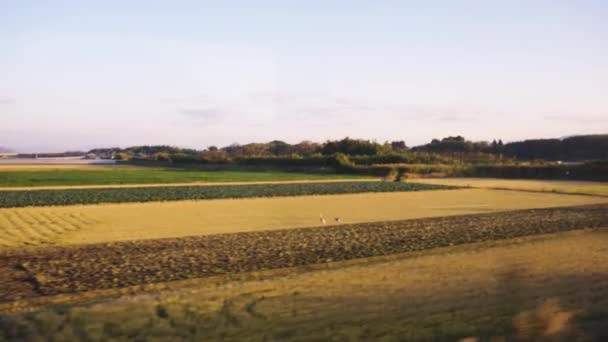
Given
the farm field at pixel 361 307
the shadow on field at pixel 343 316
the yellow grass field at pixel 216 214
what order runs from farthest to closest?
the yellow grass field at pixel 216 214, the farm field at pixel 361 307, the shadow on field at pixel 343 316

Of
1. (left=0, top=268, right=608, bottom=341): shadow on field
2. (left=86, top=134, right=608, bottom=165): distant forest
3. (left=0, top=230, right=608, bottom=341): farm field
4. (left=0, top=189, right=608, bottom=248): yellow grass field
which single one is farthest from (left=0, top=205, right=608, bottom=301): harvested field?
(left=86, top=134, right=608, bottom=165): distant forest

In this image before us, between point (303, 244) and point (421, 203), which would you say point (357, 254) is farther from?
point (421, 203)

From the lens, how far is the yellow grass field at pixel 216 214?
54.3 feet

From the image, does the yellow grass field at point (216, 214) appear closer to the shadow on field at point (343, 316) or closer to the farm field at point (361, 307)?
the farm field at point (361, 307)

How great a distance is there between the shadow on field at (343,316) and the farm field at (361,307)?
0.5 inches

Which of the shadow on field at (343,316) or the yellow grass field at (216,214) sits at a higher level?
the yellow grass field at (216,214)

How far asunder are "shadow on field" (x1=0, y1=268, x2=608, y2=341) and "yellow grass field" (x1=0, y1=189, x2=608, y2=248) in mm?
7362

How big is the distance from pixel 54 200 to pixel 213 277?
752 inches

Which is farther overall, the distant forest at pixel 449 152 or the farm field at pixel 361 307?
the distant forest at pixel 449 152

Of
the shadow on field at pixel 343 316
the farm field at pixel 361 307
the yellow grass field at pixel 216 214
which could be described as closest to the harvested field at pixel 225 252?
the farm field at pixel 361 307

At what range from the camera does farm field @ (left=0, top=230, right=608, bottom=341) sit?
23.0ft

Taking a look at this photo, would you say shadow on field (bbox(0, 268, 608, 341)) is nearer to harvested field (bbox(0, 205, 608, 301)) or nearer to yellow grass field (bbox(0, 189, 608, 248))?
harvested field (bbox(0, 205, 608, 301))

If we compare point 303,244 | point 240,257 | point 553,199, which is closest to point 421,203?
point 553,199

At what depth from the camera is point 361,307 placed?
8.20 meters
